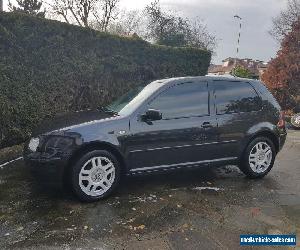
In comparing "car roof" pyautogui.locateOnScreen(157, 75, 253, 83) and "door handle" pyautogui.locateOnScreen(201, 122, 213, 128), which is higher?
"car roof" pyautogui.locateOnScreen(157, 75, 253, 83)

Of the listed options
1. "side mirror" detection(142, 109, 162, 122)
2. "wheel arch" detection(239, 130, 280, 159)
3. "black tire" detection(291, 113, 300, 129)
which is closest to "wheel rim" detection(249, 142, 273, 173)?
"wheel arch" detection(239, 130, 280, 159)

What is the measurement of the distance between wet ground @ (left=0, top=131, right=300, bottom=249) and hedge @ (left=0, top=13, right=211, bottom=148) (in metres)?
2.09

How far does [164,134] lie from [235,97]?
57.4 inches

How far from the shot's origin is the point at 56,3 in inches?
1004

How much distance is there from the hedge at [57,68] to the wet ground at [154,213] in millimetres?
2090

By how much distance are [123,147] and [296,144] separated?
6.42m

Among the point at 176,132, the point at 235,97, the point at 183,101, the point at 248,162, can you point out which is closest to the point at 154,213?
the point at 176,132

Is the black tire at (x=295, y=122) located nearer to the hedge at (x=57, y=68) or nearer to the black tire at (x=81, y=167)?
the hedge at (x=57, y=68)

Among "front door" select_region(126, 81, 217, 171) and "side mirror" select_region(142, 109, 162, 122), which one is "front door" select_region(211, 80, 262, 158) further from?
"side mirror" select_region(142, 109, 162, 122)

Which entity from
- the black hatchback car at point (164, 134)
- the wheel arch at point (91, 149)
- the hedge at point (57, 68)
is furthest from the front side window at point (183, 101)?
the hedge at point (57, 68)

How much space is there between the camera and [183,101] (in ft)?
18.1

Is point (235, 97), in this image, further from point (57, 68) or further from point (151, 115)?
point (57, 68)

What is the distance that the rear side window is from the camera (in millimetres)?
5793

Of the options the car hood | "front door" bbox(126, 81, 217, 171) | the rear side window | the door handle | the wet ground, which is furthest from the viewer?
the rear side window
